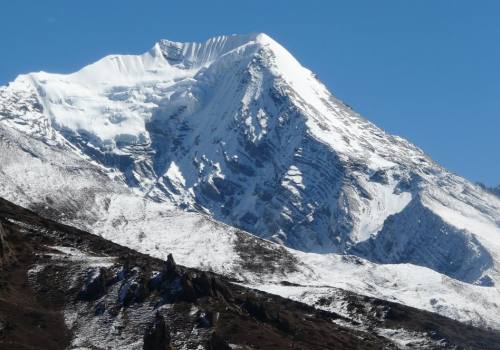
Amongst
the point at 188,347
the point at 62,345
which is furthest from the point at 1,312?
the point at 188,347

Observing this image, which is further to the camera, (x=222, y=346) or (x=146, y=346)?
(x=222, y=346)

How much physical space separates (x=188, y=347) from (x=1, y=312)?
32.3 meters

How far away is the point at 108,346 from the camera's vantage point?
197875 millimetres

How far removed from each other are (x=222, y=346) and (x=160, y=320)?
62.0 feet

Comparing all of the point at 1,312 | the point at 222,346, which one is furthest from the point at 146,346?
the point at 1,312

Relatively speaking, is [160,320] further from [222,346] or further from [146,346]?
[222,346]

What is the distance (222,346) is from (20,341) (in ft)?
106

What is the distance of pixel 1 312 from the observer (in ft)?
655

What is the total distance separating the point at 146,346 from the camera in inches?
6811

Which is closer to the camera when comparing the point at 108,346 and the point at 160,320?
the point at 160,320

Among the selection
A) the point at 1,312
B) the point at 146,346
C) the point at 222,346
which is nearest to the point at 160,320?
the point at 146,346

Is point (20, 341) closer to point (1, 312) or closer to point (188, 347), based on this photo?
point (1, 312)

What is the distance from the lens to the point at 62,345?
639 ft

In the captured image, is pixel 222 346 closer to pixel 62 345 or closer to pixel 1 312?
pixel 62 345
